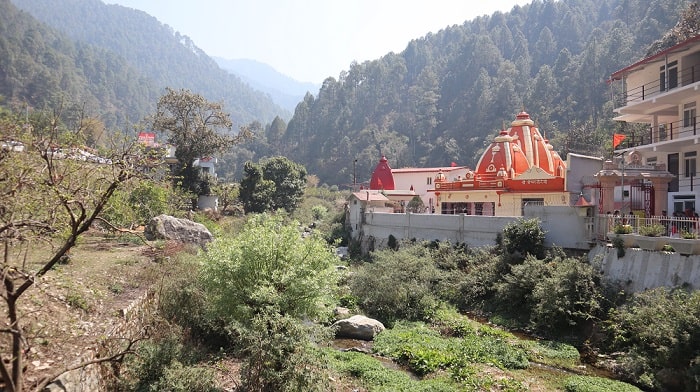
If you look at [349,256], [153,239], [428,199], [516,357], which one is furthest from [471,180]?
[153,239]

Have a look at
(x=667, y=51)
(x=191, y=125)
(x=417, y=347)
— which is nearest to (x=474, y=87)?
(x=191, y=125)

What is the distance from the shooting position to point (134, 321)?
13.0 meters

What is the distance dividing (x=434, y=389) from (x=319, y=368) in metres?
3.64

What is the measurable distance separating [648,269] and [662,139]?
33.2 feet

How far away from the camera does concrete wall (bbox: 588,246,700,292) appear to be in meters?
15.1

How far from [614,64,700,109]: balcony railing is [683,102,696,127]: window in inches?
43.1

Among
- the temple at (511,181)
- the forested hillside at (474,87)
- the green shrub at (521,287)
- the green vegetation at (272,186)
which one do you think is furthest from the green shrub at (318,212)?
the green shrub at (521,287)

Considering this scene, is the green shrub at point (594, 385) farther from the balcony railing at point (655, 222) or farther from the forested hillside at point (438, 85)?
the forested hillside at point (438, 85)

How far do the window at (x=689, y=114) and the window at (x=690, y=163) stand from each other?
4.60 ft

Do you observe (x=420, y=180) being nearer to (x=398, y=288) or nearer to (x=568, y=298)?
(x=398, y=288)

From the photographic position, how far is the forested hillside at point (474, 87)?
82562mm

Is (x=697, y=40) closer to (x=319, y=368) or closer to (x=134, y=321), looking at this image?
(x=319, y=368)

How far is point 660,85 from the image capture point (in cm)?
2266

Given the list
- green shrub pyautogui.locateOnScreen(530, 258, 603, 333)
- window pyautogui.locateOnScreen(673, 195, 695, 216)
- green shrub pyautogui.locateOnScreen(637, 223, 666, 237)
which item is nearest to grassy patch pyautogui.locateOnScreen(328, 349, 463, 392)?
green shrub pyautogui.locateOnScreen(530, 258, 603, 333)
